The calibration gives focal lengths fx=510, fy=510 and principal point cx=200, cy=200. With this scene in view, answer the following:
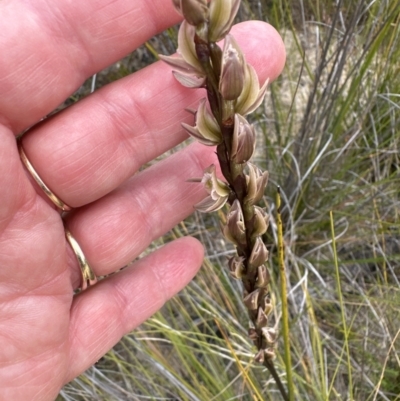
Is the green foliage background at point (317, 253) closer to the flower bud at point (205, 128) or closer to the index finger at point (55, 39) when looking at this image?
the index finger at point (55, 39)

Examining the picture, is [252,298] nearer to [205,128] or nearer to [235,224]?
[235,224]

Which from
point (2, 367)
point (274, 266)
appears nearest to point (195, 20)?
point (2, 367)

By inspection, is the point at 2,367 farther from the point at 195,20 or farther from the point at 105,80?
the point at 105,80

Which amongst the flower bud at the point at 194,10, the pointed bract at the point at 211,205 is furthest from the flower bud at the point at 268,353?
the flower bud at the point at 194,10

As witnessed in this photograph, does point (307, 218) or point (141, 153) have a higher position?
point (141, 153)

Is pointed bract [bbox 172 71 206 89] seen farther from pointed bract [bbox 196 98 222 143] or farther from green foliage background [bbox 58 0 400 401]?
green foliage background [bbox 58 0 400 401]

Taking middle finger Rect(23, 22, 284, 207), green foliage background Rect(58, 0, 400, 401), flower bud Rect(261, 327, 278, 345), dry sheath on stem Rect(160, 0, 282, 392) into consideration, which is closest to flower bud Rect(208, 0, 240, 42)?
dry sheath on stem Rect(160, 0, 282, 392)
